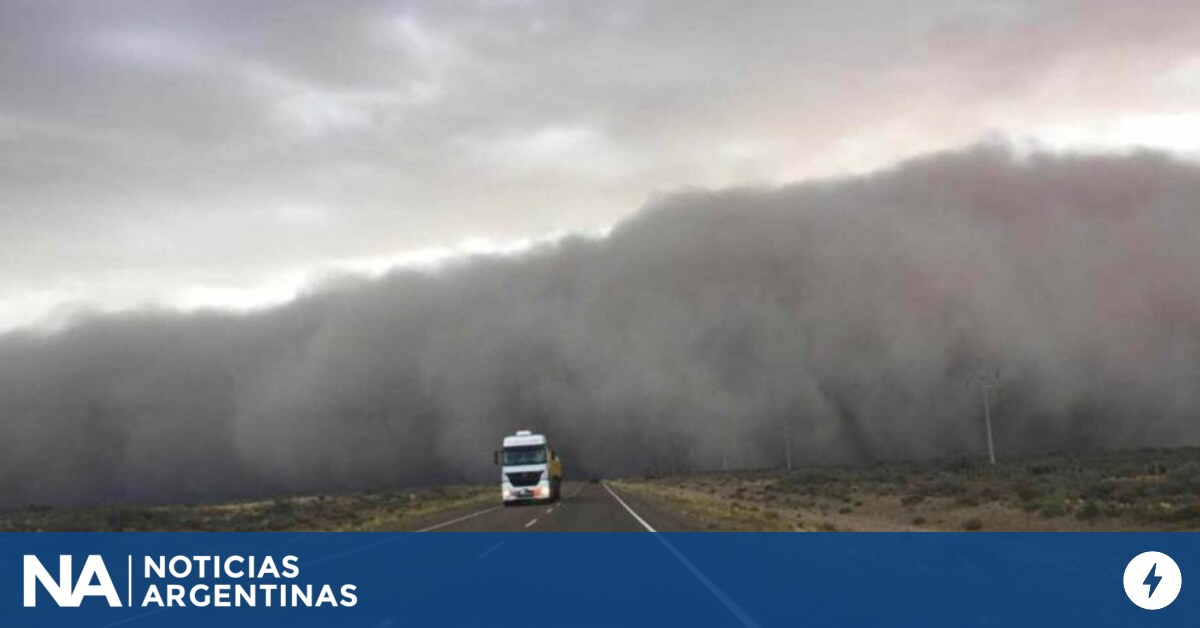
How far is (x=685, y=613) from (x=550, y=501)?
4998 cm

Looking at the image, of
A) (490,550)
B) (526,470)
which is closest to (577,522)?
(490,550)

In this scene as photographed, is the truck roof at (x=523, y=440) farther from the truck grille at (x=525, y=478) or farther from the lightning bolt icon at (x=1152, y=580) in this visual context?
the lightning bolt icon at (x=1152, y=580)

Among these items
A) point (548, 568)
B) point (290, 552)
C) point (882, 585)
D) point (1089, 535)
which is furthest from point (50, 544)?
point (1089, 535)

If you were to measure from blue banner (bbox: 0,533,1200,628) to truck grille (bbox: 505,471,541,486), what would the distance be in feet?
110

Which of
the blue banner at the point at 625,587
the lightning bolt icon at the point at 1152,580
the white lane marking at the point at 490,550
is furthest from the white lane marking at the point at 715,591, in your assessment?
the lightning bolt icon at the point at 1152,580

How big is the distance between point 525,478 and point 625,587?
4384 cm

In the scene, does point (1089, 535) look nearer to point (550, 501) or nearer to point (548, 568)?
point (548, 568)

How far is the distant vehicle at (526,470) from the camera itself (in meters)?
62.3

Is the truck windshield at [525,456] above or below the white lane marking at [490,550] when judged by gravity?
above

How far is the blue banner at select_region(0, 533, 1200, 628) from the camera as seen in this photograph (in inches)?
613

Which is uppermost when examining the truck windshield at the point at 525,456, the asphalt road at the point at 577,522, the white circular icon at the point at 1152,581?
the truck windshield at the point at 525,456

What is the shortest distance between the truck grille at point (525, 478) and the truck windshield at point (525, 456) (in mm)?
612

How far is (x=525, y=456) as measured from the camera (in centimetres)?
6291

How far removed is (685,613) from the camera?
15820 millimetres
